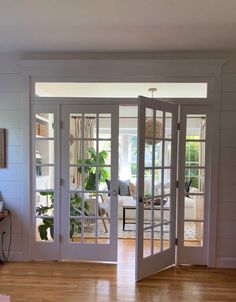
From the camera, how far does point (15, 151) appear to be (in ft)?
10.9

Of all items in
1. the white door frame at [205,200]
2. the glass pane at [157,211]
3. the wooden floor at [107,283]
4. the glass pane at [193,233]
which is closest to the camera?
the wooden floor at [107,283]

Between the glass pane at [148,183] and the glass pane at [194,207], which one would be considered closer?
the glass pane at [148,183]

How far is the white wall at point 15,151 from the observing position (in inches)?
129

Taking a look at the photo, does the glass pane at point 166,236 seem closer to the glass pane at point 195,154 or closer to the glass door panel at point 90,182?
the glass door panel at point 90,182

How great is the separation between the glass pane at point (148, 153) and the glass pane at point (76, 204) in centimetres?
100

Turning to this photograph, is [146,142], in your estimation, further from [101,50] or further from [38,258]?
[38,258]

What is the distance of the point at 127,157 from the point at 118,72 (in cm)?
415

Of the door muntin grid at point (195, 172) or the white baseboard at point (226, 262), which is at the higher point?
the door muntin grid at point (195, 172)

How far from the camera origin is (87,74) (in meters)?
3.24

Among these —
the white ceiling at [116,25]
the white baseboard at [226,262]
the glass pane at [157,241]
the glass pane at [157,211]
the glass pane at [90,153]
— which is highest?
the white ceiling at [116,25]

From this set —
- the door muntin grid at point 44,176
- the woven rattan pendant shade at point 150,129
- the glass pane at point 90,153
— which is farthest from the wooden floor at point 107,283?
the woven rattan pendant shade at point 150,129

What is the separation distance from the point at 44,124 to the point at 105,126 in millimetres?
798

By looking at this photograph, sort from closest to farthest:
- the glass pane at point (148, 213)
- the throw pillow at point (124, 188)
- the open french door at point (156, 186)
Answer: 1. the open french door at point (156, 186)
2. the glass pane at point (148, 213)
3. the throw pillow at point (124, 188)

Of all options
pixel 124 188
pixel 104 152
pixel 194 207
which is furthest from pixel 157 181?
pixel 124 188
